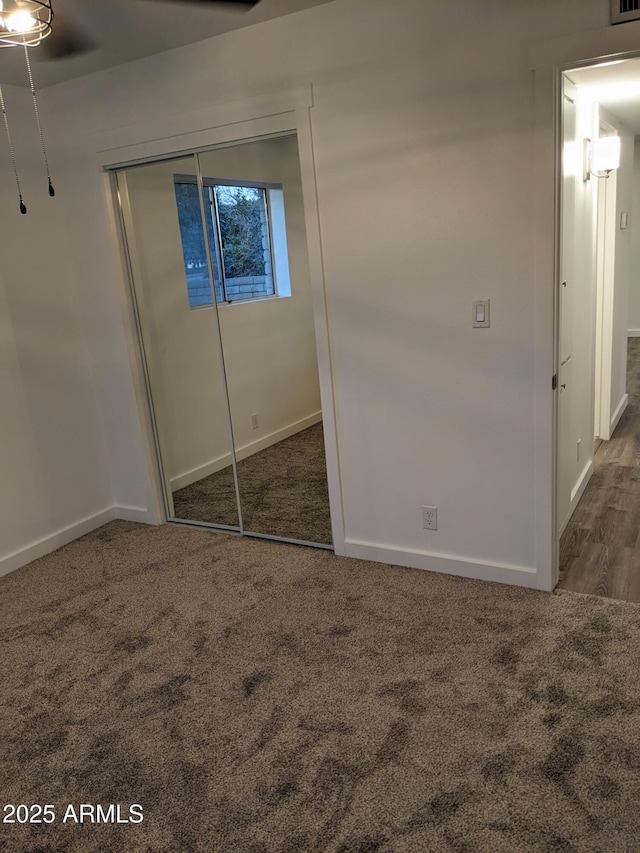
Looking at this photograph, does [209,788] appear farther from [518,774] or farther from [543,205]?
[543,205]

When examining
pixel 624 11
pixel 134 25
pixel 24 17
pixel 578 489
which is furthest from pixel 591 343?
pixel 24 17

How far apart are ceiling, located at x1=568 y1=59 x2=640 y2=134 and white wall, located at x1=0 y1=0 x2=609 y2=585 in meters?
0.46

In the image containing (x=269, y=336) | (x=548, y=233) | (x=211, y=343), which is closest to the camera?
(x=548, y=233)

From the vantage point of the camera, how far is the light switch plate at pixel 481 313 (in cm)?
273

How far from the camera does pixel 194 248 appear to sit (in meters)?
3.53

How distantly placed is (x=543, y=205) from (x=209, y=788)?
236cm

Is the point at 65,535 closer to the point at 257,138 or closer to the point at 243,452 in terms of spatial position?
the point at 243,452

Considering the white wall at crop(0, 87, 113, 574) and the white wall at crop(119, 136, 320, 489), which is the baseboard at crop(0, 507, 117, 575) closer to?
the white wall at crop(0, 87, 113, 574)

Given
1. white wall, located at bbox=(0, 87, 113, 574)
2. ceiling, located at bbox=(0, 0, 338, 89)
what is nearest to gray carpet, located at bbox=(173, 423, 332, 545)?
white wall, located at bbox=(0, 87, 113, 574)

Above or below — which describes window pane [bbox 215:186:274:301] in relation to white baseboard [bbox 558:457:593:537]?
above

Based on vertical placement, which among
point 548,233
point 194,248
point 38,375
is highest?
point 194,248

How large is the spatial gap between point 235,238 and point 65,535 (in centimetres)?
204

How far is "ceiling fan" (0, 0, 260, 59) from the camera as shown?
178 centimetres

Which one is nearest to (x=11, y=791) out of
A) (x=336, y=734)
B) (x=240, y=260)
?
(x=336, y=734)
